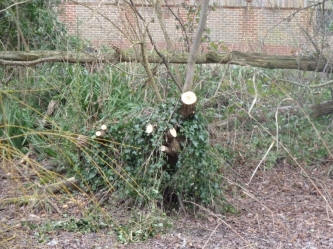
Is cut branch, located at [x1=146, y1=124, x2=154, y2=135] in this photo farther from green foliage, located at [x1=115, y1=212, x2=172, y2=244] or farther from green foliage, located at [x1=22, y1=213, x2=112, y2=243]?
green foliage, located at [x1=22, y1=213, x2=112, y2=243]

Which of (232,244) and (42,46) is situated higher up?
(42,46)

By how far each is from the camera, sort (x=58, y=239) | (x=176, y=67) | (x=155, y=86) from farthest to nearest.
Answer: (x=176, y=67)
(x=155, y=86)
(x=58, y=239)

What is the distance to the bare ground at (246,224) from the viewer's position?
594cm

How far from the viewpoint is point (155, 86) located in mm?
7262

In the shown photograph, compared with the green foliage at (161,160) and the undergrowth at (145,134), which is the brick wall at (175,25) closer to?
the undergrowth at (145,134)

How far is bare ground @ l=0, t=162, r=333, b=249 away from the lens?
594 centimetres

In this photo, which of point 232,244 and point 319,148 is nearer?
point 232,244

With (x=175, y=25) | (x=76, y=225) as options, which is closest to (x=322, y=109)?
(x=175, y=25)

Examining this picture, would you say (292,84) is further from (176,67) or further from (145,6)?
(145,6)

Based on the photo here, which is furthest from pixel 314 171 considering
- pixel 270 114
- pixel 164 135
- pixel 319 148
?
pixel 164 135

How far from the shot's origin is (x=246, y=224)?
6.70m

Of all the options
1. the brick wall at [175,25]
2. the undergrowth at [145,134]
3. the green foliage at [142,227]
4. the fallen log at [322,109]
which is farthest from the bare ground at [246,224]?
the brick wall at [175,25]

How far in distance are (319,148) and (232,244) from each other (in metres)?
3.37

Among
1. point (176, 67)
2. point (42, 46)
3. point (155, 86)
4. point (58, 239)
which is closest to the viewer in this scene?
point (58, 239)
